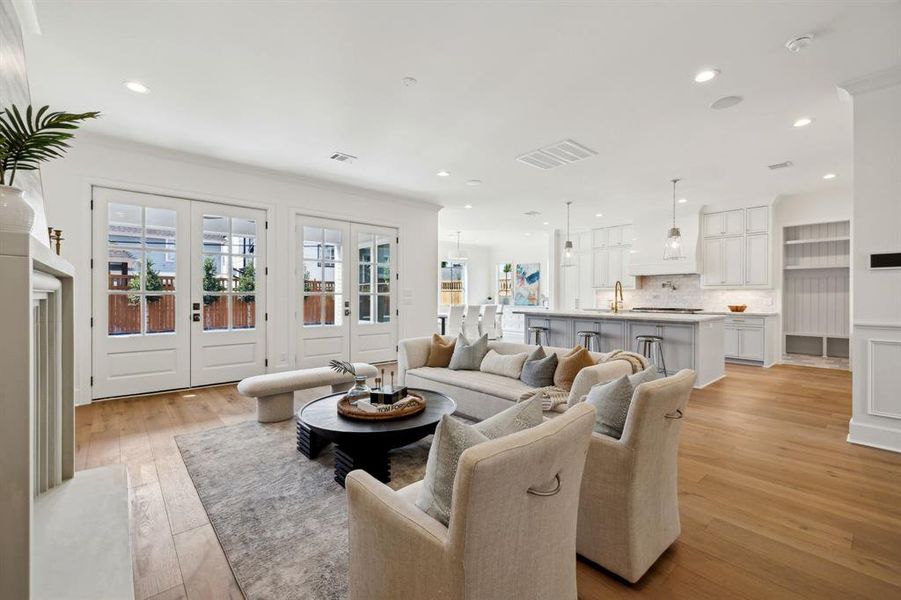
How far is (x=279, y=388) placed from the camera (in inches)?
142

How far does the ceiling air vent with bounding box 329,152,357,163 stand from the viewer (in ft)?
15.5

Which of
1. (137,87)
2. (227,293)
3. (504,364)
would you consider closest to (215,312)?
(227,293)

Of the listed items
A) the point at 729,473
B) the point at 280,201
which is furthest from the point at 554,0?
the point at 280,201

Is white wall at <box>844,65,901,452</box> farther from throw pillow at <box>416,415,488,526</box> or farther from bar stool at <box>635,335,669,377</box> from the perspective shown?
throw pillow at <box>416,415,488,526</box>

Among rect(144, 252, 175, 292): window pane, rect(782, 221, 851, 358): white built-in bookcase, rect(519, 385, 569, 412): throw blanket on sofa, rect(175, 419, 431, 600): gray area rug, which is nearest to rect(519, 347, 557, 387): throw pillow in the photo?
rect(519, 385, 569, 412): throw blanket on sofa

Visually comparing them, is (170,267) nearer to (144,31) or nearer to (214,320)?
(214,320)

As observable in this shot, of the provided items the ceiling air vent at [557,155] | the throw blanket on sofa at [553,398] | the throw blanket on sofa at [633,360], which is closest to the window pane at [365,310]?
the ceiling air vent at [557,155]

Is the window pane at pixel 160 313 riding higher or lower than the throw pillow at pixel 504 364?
higher

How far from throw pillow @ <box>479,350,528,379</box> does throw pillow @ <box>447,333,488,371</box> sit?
74 millimetres

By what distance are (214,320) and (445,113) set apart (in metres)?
3.69

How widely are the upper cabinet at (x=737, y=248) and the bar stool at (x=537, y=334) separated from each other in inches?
130

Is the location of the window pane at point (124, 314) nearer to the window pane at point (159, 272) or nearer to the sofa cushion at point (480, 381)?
the window pane at point (159, 272)

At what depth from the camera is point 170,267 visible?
185 inches

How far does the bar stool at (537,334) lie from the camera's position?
270 inches
